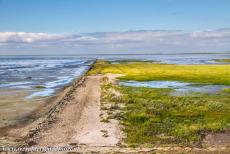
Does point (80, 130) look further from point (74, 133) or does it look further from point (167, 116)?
point (167, 116)

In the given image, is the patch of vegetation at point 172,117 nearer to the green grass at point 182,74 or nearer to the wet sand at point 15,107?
the wet sand at point 15,107

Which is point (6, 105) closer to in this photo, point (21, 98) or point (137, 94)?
point (21, 98)

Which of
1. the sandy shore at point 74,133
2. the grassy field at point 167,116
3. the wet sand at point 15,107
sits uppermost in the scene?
the grassy field at point 167,116

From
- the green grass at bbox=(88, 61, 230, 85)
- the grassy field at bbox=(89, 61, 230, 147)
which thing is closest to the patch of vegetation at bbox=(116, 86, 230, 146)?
the grassy field at bbox=(89, 61, 230, 147)

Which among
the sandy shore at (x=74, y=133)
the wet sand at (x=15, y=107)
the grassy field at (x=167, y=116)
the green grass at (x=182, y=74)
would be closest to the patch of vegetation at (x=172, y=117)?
the grassy field at (x=167, y=116)

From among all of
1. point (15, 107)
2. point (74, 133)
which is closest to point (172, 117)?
point (74, 133)

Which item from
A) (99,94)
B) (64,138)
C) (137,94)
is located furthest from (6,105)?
(64,138)

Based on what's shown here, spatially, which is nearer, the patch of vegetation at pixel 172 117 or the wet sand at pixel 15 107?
the patch of vegetation at pixel 172 117
